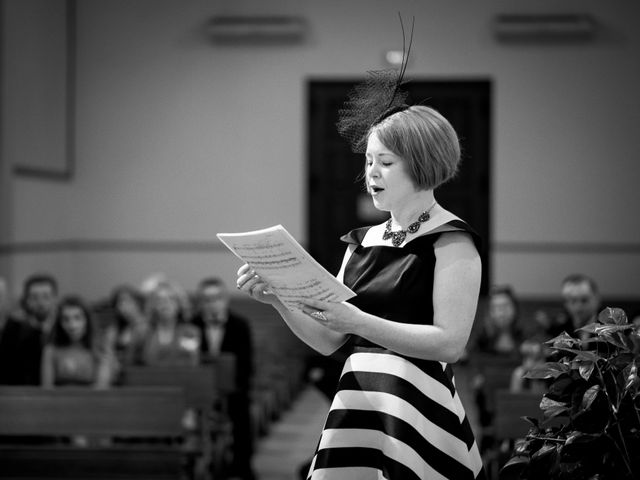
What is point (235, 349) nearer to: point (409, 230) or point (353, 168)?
point (409, 230)

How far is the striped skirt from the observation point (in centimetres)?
220

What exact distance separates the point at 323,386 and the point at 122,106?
824cm

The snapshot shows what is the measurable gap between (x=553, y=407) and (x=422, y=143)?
0.68 m

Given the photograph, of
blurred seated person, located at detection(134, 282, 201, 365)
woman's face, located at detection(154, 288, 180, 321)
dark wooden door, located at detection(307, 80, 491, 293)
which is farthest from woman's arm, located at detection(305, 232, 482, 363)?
dark wooden door, located at detection(307, 80, 491, 293)

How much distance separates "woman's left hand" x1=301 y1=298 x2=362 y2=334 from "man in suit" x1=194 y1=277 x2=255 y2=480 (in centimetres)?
473

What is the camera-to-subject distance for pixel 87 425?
17.1 ft

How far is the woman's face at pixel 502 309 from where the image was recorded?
723 cm

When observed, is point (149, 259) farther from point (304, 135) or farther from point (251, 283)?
point (251, 283)

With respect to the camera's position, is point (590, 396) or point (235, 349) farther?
point (235, 349)

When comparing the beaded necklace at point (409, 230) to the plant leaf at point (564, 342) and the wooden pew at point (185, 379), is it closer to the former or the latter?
the plant leaf at point (564, 342)

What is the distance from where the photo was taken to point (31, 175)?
11406 millimetres

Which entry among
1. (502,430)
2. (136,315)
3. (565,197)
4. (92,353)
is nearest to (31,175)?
(136,315)

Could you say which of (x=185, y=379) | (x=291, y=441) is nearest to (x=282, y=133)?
(x=291, y=441)

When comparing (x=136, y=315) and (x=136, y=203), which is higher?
(x=136, y=203)
